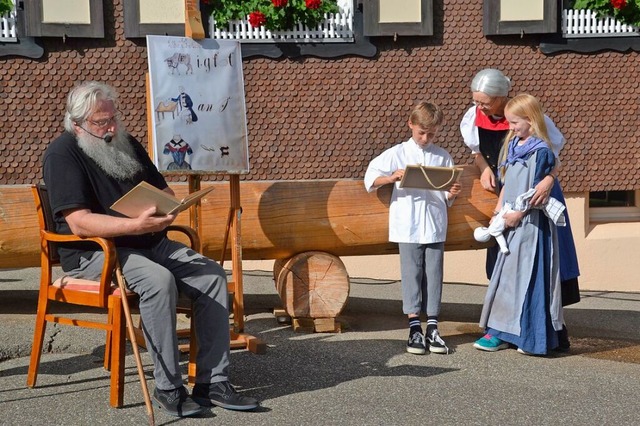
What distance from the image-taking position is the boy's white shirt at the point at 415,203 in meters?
5.92

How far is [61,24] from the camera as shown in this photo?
861 centimetres

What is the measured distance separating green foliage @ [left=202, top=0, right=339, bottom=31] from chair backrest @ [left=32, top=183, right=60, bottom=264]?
4148 mm

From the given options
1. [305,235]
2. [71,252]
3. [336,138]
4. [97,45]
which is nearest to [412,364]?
[305,235]

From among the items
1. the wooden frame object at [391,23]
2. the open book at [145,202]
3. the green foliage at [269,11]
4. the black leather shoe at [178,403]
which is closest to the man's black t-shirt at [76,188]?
the open book at [145,202]

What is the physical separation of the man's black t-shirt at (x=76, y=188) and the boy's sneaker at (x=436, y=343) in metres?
1.64

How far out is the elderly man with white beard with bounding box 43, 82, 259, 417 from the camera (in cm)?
455

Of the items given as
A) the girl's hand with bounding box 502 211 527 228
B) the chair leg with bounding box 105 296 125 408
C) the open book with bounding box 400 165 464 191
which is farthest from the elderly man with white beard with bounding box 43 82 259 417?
the girl's hand with bounding box 502 211 527 228

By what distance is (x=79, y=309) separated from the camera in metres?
6.90

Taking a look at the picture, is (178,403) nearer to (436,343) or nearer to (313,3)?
(436,343)

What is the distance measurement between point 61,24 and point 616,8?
4.60m

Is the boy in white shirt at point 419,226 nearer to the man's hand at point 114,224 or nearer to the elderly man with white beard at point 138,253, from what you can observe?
the elderly man with white beard at point 138,253

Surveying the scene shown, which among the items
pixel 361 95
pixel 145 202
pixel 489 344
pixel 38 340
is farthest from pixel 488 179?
pixel 361 95

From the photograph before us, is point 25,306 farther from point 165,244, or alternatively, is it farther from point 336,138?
point 336,138

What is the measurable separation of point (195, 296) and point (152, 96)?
4.06 ft
